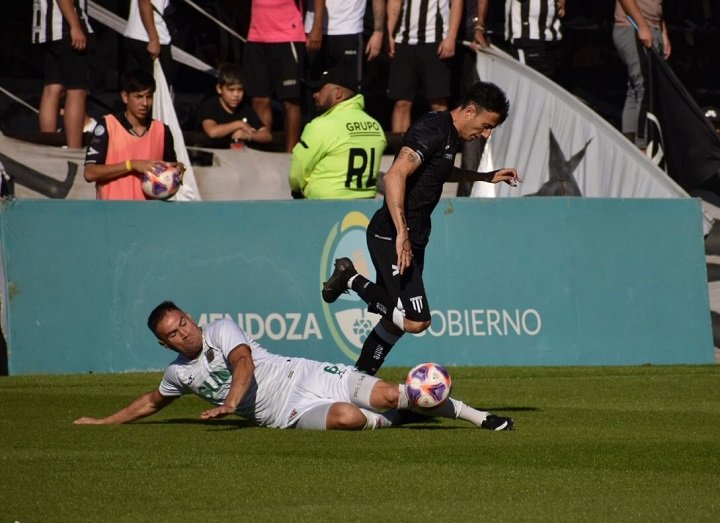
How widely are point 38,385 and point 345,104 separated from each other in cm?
382

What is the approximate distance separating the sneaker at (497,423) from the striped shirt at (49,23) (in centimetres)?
765

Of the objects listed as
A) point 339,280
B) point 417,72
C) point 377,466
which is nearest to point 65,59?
point 417,72

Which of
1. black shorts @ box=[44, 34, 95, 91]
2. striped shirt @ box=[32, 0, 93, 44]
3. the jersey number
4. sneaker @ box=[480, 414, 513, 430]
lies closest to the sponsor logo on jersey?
the jersey number

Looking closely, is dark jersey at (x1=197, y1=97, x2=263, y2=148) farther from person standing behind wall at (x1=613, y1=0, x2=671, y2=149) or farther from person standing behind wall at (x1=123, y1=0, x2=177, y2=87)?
person standing behind wall at (x1=613, y1=0, x2=671, y2=149)

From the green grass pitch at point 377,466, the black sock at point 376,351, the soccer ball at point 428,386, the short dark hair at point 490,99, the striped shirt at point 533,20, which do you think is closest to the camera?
the green grass pitch at point 377,466

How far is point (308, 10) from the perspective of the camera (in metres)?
15.9

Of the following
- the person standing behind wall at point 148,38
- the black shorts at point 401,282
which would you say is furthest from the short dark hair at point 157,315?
the person standing behind wall at point 148,38

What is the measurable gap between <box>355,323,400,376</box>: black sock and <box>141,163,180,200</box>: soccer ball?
12.3 ft

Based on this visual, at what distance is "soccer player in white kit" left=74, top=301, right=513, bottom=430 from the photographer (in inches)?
352

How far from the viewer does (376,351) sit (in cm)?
995

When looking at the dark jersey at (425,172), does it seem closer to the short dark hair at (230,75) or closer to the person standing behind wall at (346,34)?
the short dark hair at (230,75)

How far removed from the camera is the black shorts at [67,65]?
14.8 metres

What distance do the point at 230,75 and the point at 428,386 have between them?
7033 millimetres

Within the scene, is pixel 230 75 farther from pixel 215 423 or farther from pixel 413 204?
pixel 215 423
